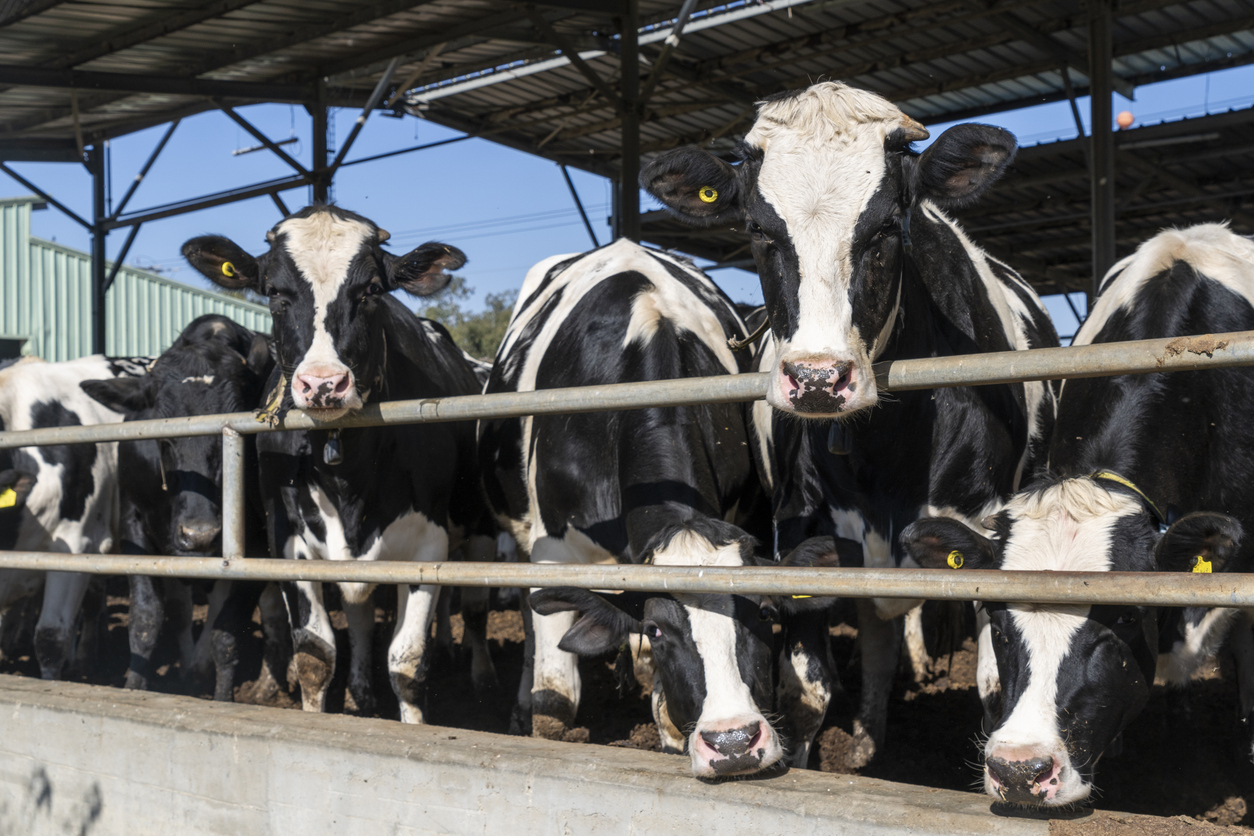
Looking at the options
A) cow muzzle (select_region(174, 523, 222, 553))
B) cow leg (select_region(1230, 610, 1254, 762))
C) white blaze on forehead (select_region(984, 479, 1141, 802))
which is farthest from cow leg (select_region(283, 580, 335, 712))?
cow leg (select_region(1230, 610, 1254, 762))

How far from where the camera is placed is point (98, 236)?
1744 centimetres

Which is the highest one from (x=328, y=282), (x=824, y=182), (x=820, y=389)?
(x=824, y=182)

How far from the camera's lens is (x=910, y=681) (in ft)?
19.7

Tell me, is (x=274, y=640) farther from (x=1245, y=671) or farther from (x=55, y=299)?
(x=55, y=299)

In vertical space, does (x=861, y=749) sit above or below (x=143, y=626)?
below

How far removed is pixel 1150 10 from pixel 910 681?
8113 mm

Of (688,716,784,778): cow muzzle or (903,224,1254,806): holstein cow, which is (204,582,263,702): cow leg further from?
(903,224,1254,806): holstein cow

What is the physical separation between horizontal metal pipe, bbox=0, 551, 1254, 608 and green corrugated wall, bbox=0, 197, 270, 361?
22.8 m

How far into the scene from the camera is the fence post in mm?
3752

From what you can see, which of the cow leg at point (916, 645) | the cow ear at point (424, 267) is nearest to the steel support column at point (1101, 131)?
the cow leg at point (916, 645)

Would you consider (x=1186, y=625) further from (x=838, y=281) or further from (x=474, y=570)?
(x=474, y=570)

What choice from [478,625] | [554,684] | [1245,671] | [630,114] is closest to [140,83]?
[630,114]

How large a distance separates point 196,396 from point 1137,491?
4307mm

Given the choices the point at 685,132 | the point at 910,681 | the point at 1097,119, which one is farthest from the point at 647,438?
the point at 685,132
